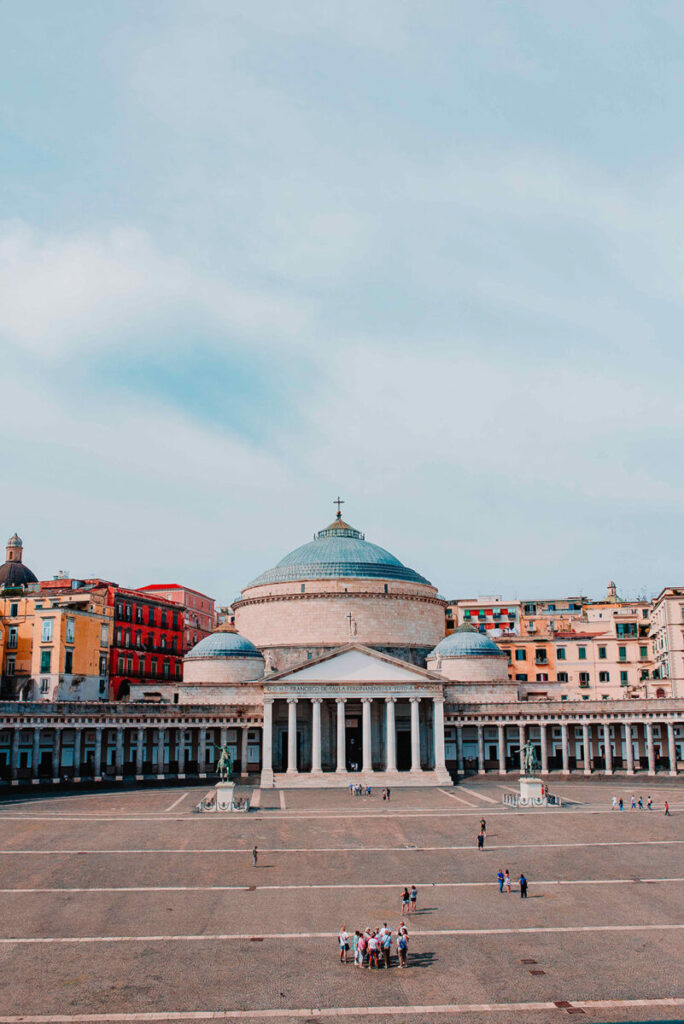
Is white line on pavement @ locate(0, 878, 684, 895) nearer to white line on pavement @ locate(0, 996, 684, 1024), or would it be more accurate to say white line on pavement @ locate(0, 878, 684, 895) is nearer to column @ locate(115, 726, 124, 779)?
white line on pavement @ locate(0, 996, 684, 1024)

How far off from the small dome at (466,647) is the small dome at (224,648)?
18.0 meters

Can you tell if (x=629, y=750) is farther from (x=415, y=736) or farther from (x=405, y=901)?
(x=405, y=901)

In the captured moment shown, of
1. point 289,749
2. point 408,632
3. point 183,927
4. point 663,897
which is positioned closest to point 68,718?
point 289,749

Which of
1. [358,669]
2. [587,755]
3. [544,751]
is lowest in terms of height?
[587,755]

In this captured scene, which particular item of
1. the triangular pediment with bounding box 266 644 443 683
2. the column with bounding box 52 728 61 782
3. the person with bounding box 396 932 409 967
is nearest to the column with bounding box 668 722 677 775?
the triangular pediment with bounding box 266 644 443 683

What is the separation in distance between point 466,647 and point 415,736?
1495cm

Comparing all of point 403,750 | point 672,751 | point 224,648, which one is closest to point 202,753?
point 224,648

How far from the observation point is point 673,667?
8362 centimetres

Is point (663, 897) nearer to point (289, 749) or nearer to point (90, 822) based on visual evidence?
point (90, 822)

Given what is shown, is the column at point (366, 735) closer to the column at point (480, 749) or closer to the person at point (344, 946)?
the column at point (480, 749)

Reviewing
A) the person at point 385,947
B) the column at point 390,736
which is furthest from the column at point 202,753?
the person at point 385,947

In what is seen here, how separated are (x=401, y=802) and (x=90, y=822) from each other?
68.4ft

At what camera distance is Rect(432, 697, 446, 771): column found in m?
76.6

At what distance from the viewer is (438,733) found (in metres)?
77.6
